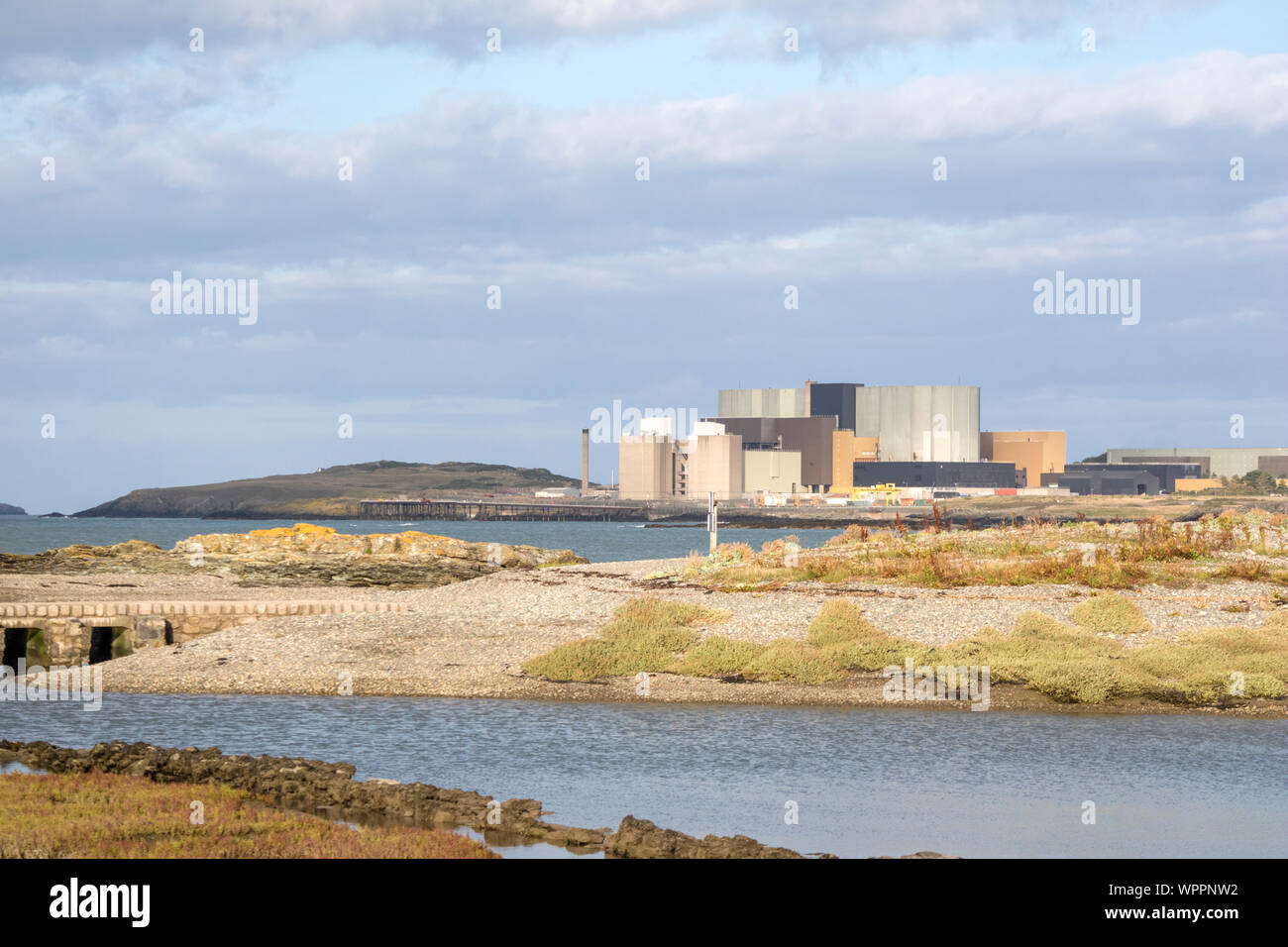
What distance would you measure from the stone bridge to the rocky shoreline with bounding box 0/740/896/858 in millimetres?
12047

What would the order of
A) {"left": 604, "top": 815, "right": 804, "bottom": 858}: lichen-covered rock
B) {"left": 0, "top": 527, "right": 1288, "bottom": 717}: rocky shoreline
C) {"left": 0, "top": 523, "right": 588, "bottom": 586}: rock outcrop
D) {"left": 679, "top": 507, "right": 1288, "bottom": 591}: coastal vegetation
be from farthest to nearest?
1. {"left": 0, "top": 523, "right": 588, "bottom": 586}: rock outcrop
2. {"left": 679, "top": 507, "right": 1288, "bottom": 591}: coastal vegetation
3. {"left": 0, "top": 527, "right": 1288, "bottom": 717}: rocky shoreline
4. {"left": 604, "top": 815, "right": 804, "bottom": 858}: lichen-covered rock

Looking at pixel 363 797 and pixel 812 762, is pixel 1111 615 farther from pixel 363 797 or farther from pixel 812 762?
pixel 363 797

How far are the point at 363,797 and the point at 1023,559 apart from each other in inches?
1121

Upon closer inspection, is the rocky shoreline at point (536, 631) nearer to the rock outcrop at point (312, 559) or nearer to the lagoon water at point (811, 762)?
the lagoon water at point (811, 762)

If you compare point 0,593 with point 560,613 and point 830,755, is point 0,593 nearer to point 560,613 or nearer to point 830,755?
point 560,613

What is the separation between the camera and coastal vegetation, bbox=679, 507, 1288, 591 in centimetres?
3759

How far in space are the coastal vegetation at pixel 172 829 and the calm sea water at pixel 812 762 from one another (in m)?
1.99

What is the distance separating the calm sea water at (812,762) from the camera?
56.3 ft

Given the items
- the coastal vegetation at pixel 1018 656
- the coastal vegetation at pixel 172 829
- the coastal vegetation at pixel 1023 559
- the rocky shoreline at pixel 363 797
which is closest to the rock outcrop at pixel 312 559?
the coastal vegetation at pixel 1023 559

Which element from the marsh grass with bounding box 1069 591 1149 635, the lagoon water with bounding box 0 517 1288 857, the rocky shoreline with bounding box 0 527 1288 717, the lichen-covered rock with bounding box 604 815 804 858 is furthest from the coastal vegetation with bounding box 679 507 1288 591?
the lichen-covered rock with bounding box 604 815 804 858

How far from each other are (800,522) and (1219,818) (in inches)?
7083

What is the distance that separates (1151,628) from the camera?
31.5m

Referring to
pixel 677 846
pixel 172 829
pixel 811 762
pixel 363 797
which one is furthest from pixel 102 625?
pixel 677 846

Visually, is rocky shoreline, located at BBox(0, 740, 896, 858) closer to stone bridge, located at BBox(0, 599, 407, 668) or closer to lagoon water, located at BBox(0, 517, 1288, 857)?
lagoon water, located at BBox(0, 517, 1288, 857)
